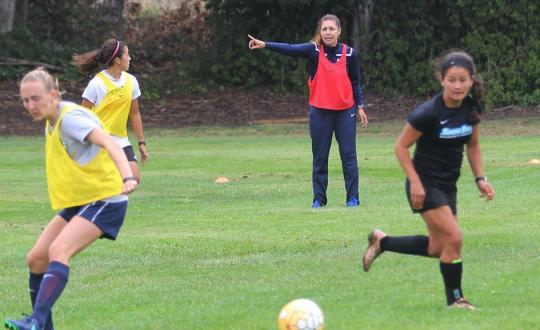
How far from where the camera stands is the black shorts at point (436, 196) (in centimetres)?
729

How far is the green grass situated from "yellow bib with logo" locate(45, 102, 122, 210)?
2.97 feet

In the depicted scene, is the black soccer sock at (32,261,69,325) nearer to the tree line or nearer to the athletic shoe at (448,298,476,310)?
the athletic shoe at (448,298,476,310)

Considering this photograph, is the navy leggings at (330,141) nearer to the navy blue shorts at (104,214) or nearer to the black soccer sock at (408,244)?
the black soccer sock at (408,244)

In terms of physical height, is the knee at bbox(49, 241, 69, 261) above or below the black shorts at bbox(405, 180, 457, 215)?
below

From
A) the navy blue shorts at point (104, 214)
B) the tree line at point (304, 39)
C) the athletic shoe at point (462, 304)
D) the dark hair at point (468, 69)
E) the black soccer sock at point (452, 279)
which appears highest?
the dark hair at point (468, 69)

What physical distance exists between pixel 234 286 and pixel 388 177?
942 centimetres

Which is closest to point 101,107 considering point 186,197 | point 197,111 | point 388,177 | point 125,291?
point 125,291

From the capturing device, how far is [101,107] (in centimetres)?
1159

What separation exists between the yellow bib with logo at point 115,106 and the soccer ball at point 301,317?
534 centimetres

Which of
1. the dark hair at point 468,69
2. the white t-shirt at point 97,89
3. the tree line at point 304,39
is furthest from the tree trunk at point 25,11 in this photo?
the dark hair at point 468,69

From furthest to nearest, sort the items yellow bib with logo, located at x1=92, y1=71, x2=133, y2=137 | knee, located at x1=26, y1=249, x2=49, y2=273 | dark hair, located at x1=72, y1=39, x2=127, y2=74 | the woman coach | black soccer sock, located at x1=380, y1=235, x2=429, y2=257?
1. the woman coach
2. yellow bib with logo, located at x1=92, y1=71, x2=133, y2=137
3. dark hair, located at x1=72, y1=39, x2=127, y2=74
4. black soccer sock, located at x1=380, y1=235, x2=429, y2=257
5. knee, located at x1=26, y1=249, x2=49, y2=273

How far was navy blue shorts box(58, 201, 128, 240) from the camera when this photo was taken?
23.1ft

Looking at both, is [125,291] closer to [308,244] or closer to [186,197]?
[308,244]

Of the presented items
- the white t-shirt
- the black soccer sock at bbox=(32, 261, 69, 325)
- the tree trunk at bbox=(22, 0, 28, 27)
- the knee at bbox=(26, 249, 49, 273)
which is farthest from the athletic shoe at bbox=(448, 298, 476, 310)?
the tree trunk at bbox=(22, 0, 28, 27)
